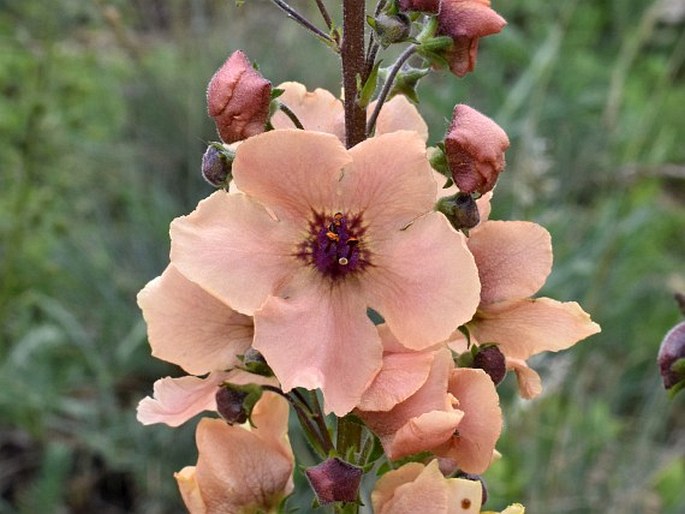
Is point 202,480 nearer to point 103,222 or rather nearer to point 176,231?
point 176,231

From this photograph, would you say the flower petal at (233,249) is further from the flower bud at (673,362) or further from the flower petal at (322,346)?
the flower bud at (673,362)

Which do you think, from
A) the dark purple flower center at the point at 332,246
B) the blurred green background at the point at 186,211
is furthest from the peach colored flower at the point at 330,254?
the blurred green background at the point at 186,211

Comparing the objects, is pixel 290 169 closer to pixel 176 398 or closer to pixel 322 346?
pixel 322 346

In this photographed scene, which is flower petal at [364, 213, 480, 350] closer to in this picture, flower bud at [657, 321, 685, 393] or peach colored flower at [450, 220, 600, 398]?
peach colored flower at [450, 220, 600, 398]

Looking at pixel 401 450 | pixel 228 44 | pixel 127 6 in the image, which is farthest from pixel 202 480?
pixel 127 6

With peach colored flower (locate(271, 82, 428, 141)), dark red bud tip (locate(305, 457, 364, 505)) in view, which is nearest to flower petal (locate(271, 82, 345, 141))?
peach colored flower (locate(271, 82, 428, 141))

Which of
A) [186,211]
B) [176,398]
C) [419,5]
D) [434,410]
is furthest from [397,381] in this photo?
[186,211]
